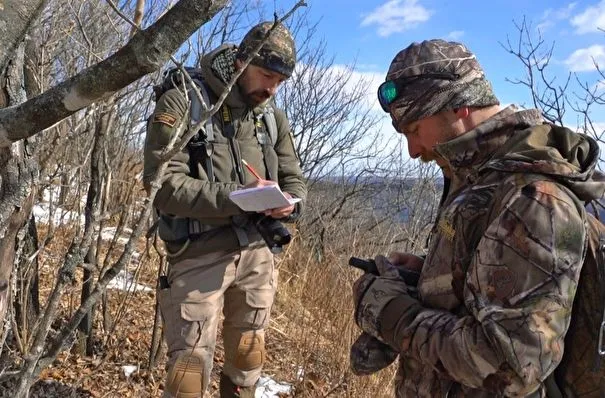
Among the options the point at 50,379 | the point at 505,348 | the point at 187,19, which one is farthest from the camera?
the point at 50,379

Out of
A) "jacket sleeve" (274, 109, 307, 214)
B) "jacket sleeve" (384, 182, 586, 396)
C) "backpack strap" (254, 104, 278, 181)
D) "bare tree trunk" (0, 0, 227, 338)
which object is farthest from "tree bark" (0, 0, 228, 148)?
"jacket sleeve" (274, 109, 307, 214)

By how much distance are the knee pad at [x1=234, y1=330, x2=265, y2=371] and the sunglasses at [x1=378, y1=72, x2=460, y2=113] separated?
1.68m

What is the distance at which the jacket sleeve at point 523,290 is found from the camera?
132 cm

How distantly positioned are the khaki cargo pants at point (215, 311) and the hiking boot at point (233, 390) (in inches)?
1.2

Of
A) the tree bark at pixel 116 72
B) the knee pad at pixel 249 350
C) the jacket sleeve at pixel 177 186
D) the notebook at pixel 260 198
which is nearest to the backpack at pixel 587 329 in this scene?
the tree bark at pixel 116 72

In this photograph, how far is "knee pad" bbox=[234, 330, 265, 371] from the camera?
9.93ft

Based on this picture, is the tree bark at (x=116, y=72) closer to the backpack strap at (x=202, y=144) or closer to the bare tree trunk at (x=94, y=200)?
the bare tree trunk at (x=94, y=200)

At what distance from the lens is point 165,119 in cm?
273

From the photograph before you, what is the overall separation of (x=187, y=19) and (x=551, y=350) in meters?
Result: 1.03

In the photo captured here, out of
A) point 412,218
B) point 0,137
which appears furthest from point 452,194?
point 412,218

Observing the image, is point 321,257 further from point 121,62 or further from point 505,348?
point 121,62

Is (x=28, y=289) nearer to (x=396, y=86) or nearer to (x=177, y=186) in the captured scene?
(x=177, y=186)

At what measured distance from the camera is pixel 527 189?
1.35 meters

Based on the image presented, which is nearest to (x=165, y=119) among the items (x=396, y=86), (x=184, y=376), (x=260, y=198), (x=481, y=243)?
(x=260, y=198)
